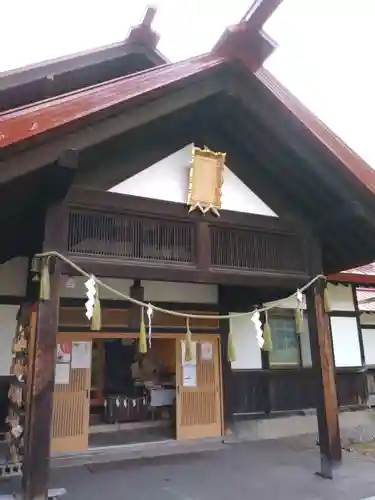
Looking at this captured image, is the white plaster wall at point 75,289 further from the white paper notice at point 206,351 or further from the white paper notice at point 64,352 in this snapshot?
the white paper notice at point 206,351

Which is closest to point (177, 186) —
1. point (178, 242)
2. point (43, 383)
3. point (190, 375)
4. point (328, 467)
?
point (178, 242)

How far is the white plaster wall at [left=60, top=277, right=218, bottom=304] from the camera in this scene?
673 centimetres

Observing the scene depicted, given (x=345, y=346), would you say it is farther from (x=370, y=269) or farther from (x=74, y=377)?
(x=74, y=377)

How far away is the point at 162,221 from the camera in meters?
4.43

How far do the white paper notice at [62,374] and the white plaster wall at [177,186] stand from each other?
142 inches

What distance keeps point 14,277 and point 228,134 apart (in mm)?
3917

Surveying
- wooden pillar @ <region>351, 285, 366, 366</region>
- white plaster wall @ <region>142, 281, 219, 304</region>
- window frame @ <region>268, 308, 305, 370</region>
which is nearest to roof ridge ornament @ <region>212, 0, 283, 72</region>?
white plaster wall @ <region>142, 281, 219, 304</region>

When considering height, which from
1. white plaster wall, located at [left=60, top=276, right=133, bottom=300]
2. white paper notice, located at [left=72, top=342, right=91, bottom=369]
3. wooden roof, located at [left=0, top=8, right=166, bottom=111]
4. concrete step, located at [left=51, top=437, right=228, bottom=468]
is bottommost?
concrete step, located at [left=51, top=437, right=228, bottom=468]

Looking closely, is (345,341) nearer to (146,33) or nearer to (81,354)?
(81,354)

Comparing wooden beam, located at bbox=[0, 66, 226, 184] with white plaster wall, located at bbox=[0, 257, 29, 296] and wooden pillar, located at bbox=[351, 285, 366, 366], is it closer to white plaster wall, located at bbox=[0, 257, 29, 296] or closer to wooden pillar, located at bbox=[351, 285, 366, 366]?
white plaster wall, located at bbox=[0, 257, 29, 296]

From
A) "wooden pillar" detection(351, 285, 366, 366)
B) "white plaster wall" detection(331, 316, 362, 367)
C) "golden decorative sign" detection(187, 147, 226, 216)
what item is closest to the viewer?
"golden decorative sign" detection(187, 147, 226, 216)

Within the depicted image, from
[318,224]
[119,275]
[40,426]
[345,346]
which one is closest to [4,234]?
[119,275]

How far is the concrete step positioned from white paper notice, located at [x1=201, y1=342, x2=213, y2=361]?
4.47 ft

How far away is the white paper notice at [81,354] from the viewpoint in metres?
6.72
